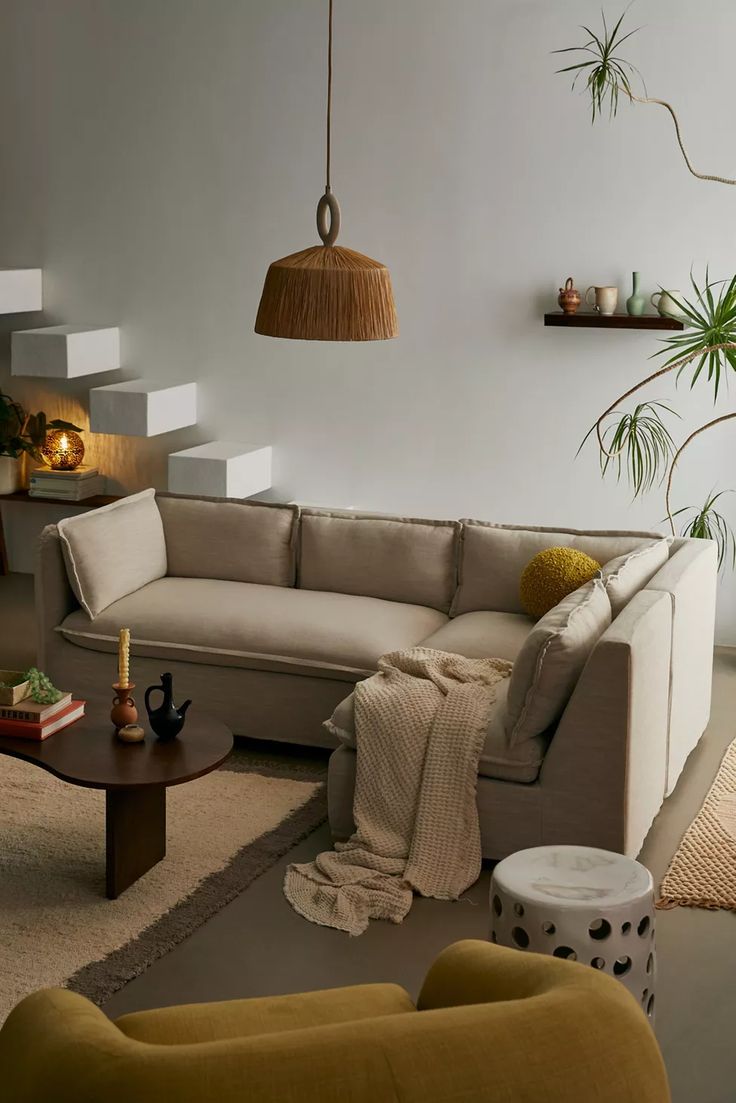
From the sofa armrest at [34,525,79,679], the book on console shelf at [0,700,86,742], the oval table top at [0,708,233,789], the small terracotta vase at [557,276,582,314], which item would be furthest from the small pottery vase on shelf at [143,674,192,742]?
the small terracotta vase at [557,276,582,314]

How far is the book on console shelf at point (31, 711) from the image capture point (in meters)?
3.48

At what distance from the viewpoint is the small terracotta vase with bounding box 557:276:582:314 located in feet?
18.2

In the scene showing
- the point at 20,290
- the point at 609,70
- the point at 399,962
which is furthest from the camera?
the point at 20,290

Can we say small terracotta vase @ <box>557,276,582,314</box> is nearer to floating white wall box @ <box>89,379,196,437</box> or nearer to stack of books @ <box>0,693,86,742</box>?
floating white wall box @ <box>89,379,196,437</box>

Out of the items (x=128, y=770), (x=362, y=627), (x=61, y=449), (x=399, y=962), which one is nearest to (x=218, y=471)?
(x=61, y=449)

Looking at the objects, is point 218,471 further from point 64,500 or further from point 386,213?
point 386,213

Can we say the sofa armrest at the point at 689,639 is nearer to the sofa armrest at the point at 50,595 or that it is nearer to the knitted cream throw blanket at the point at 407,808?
the knitted cream throw blanket at the point at 407,808

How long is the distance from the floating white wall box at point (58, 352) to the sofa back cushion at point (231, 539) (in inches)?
53.9

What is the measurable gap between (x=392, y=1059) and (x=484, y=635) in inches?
114

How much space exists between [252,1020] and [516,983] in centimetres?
43

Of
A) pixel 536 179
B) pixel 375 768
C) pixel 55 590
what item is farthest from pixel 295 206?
pixel 375 768

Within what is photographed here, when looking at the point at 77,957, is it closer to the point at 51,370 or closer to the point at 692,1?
the point at 51,370

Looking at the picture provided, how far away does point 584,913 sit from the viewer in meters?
2.46

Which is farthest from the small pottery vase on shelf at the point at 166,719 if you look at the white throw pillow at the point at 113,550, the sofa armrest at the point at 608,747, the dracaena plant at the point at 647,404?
the dracaena plant at the point at 647,404
